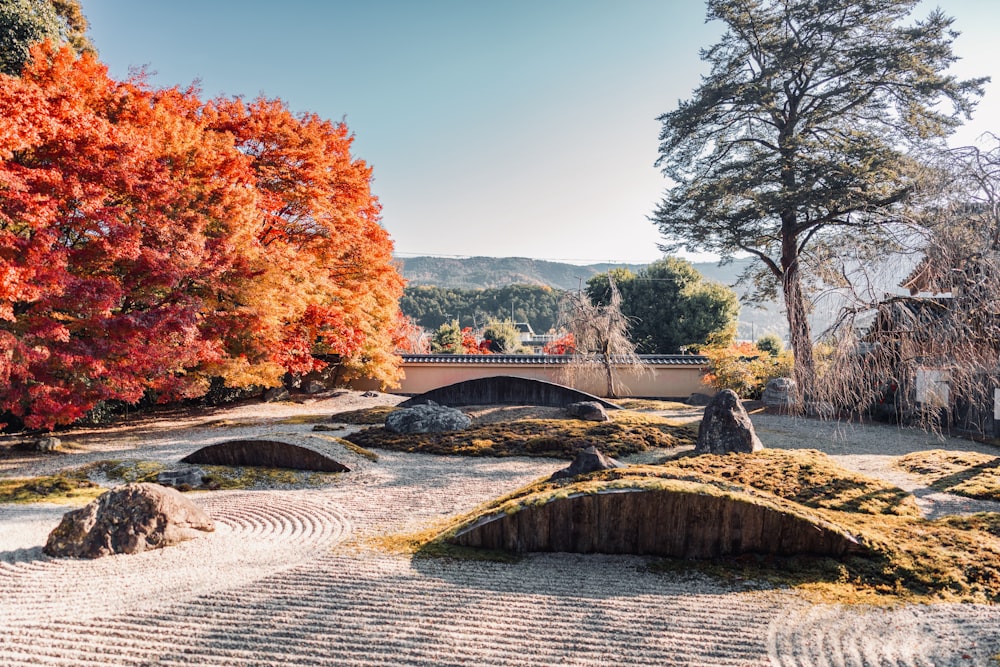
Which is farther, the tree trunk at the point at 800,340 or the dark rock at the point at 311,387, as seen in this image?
the dark rock at the point at 311,387

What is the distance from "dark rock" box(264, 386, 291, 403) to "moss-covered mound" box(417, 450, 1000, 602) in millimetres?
12832

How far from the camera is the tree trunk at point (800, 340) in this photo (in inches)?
386

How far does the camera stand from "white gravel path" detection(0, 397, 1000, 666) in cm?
346

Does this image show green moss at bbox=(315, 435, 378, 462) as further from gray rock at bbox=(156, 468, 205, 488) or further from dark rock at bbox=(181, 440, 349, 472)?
gray rock at bbox=(156, 468, 205, 488)

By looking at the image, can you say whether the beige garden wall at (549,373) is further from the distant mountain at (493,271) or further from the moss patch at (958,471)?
the distant mountain at (493,271)

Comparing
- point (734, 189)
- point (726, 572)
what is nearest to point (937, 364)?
point (726, 572)

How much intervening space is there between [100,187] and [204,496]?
501cm

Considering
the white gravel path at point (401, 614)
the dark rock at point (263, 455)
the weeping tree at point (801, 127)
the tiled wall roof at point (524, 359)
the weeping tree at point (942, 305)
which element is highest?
the weeping tree at point (801, 127)

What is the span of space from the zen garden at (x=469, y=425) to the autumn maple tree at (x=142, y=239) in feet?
0.20

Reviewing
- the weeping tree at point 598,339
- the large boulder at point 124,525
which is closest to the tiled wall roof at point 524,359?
the weeping tree at point 598,339

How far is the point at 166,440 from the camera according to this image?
10797 millimetres

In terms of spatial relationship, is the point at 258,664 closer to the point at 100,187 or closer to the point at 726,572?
the point at 726,572

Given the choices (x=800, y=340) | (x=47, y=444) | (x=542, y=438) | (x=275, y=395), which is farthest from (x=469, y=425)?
(x=275, y=395)

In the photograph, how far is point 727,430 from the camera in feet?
27.3
